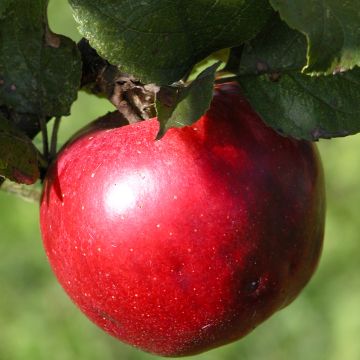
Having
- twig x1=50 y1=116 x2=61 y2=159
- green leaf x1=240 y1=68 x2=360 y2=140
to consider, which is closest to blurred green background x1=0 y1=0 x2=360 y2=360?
twig x1=50 y1=116 x2=61 y2=159

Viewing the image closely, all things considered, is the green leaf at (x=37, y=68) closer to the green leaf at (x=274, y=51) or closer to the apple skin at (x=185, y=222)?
the apple skin at (x=185, y=222)

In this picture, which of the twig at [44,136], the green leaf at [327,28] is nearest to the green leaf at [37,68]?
the twig at [44,136]

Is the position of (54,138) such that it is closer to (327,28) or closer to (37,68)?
(37,68)

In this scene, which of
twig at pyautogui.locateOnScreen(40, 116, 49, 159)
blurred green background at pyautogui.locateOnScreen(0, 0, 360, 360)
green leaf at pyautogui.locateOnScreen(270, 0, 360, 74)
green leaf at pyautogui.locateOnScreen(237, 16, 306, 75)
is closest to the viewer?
green leaf at pyautogui.locateOnScreen(270, 0, 360, 74)

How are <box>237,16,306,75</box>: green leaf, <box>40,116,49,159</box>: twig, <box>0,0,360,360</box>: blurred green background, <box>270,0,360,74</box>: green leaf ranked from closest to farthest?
1. <box>270,0,360,74</box>: green leaf
2. <box>237,16,306,75</box>: green leaf
3. <box>40,116,49,159</box>: twig
4. <box>0,0,360,360</box>: blurred green background

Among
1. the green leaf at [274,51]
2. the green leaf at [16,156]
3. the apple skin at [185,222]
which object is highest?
the green leaf at [16,156]

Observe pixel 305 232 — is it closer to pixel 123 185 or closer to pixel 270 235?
pixel 270 235

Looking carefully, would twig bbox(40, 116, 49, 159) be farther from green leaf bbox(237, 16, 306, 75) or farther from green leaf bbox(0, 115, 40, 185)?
green leaf bbox(237, 16, 306, 75)
